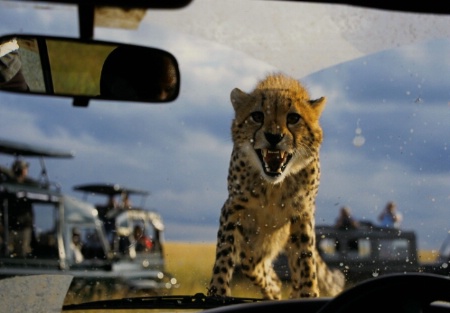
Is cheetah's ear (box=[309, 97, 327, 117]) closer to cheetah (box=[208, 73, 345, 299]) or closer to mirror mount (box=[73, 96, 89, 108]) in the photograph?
cheetah (box=[208, 73, 345, 299])

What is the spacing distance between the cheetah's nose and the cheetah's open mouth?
0.04m

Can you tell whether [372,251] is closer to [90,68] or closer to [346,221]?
[346,221]

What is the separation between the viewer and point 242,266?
12.9ft

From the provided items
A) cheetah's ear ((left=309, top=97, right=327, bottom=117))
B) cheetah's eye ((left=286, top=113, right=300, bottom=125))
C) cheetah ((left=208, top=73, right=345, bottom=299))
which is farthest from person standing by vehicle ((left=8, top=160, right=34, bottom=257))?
cheetah's ear ((left=309, top=97, right=327, bottom=117))

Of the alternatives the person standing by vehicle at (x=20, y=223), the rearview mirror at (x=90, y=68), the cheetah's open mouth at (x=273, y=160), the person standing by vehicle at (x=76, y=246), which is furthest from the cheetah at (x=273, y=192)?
the person standing by vehicle at (x=76, y=246)

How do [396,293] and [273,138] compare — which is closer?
[396,293]

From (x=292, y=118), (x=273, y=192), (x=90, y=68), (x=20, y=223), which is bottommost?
(x=20, y=223)

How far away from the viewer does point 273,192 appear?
420 centimetres

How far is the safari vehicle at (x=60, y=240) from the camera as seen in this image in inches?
159

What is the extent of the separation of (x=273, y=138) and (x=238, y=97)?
0.22m

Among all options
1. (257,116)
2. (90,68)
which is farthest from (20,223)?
(90,68)

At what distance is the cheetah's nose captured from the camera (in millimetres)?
3774

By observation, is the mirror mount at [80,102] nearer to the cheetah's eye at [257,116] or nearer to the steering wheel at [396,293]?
the steering wheel at [396,293]

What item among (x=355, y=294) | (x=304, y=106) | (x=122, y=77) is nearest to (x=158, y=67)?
(x=122, y=77)
